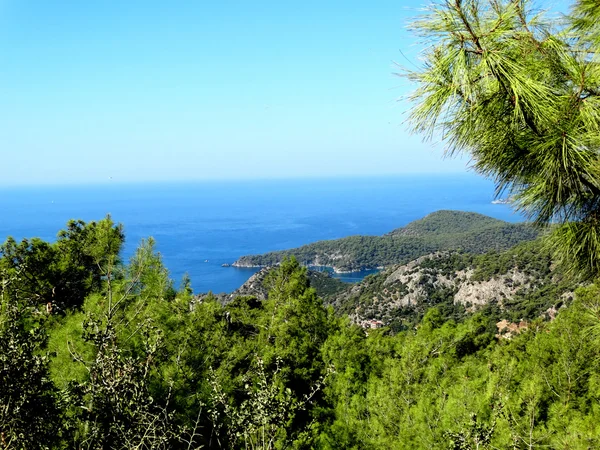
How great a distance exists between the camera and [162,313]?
7.24 m

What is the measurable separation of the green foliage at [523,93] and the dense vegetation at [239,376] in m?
1.08

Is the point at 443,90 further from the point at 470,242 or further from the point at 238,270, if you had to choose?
the point at 470,242

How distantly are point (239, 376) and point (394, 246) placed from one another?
293 ft

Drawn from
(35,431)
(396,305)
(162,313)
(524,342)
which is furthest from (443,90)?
(396,305)

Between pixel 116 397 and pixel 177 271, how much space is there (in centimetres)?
6909

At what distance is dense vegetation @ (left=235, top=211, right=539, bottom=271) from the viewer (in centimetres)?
8388

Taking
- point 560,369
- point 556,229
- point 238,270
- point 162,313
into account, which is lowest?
point 238,270

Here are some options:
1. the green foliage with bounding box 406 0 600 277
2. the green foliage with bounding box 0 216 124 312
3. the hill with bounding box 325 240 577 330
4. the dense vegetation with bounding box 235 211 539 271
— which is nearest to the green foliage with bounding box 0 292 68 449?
the green foliage with bounding box 406 0 600 277

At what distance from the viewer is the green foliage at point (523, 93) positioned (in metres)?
2.06

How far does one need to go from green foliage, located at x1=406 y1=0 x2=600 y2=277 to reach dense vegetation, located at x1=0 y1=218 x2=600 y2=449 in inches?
42.7

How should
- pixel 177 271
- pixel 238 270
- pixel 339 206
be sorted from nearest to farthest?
pixel 177 271, pixel 238 270, pixel 339 206

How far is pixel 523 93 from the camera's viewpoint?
6.82 feet

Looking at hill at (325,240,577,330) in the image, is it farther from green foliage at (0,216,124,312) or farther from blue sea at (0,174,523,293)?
green foliage at (0,216,124,312)

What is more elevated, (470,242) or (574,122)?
(574,122)
